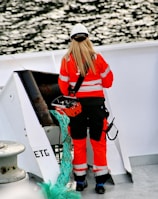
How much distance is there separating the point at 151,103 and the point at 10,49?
62.6 inches

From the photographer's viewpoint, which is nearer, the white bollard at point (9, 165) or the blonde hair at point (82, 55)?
the white bollard at point (9, 165)

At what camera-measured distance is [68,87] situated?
13.3 ft

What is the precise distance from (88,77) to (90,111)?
0.27 metres

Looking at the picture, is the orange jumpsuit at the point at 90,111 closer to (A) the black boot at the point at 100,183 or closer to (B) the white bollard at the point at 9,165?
(A) the black boot at the point at 100,183

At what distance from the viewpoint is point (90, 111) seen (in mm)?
3967

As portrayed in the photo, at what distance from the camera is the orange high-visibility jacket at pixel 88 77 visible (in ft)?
13.0

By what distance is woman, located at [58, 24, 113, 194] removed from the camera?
12.9ft

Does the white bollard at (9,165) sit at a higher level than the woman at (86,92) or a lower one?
higher

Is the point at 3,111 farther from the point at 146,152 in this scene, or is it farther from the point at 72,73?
the point at 146,152

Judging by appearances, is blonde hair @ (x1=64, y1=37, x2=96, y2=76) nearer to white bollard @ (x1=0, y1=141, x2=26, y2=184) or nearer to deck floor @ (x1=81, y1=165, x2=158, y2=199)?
deck floor @ (x1=81, y1=165, x2=158, y2=199)

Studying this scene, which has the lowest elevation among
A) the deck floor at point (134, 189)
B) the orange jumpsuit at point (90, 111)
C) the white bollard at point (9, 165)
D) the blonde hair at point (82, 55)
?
the deck floor at point (134, 189)

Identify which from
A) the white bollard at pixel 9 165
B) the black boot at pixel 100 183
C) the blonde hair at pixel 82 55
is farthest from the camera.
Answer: the black boot at pixel 100 183

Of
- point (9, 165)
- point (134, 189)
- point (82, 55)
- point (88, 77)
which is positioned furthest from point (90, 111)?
point (9, 165)

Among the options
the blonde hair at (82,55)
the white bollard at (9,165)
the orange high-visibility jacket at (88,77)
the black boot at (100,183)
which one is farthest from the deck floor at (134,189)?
the white bollard at (9,165)
